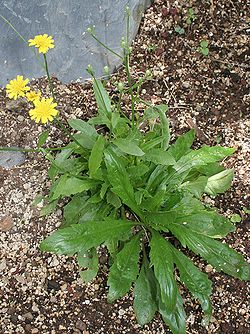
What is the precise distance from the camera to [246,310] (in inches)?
111

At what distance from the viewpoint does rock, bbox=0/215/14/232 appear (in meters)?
3.02

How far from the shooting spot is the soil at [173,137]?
110 inches

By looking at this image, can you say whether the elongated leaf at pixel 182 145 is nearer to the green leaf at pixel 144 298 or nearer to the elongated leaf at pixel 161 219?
the elongated leaf at pixel 161 219

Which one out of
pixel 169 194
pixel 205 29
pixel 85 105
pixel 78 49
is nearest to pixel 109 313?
pixel 169 194

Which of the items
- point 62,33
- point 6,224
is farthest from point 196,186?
point 62,33

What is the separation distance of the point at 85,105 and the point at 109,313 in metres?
1.27

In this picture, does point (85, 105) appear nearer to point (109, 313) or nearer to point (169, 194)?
point (169, 194)

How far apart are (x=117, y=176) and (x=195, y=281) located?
2.08ft

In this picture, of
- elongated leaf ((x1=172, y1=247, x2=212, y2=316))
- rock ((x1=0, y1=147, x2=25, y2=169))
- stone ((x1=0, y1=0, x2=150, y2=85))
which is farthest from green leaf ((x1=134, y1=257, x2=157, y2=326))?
stone ((x1=0, y1=0, x2=150, y2=85))

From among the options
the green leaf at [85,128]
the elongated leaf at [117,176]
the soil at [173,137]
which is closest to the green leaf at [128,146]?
the elongated leaf at [117,176]

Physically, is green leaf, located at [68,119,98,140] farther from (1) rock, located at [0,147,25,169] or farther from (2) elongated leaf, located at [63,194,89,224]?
(1) rock, located at [0,147,25,169]

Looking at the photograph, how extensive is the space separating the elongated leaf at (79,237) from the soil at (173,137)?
36 centimetres

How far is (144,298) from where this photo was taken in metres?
2.70

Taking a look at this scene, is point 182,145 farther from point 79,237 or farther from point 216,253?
point 79,237
